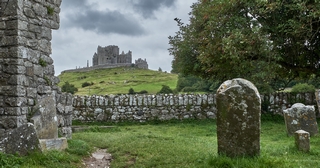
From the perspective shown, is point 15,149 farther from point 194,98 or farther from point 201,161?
point 194,98

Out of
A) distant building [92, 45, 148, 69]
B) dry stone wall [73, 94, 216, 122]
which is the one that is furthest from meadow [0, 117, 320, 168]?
distant building [92, 45, 148, 69]

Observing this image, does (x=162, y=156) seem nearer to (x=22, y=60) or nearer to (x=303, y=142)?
(x=303, y=142)

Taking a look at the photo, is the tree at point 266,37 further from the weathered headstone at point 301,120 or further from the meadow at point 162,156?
the meadow at point 162,156

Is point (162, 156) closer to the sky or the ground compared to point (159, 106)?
closer to the ground

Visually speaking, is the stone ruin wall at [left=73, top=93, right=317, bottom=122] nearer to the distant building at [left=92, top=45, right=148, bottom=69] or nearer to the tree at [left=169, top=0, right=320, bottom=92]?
the tree at [left=169, top=0, right=320, bottom=92]

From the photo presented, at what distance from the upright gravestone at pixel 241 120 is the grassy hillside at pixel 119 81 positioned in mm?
39687

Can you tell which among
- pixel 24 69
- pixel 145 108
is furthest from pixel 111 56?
pixel 24 69

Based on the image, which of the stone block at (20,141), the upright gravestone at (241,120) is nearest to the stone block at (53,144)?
Answer: the stone block at (20,141)

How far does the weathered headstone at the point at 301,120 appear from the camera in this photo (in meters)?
11.9

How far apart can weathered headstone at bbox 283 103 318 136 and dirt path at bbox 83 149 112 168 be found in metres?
7.40

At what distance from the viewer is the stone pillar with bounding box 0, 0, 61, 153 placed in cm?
802

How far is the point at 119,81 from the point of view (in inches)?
2518

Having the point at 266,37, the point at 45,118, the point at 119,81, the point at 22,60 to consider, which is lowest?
the point at 45,118

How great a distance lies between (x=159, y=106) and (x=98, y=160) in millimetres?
10034
